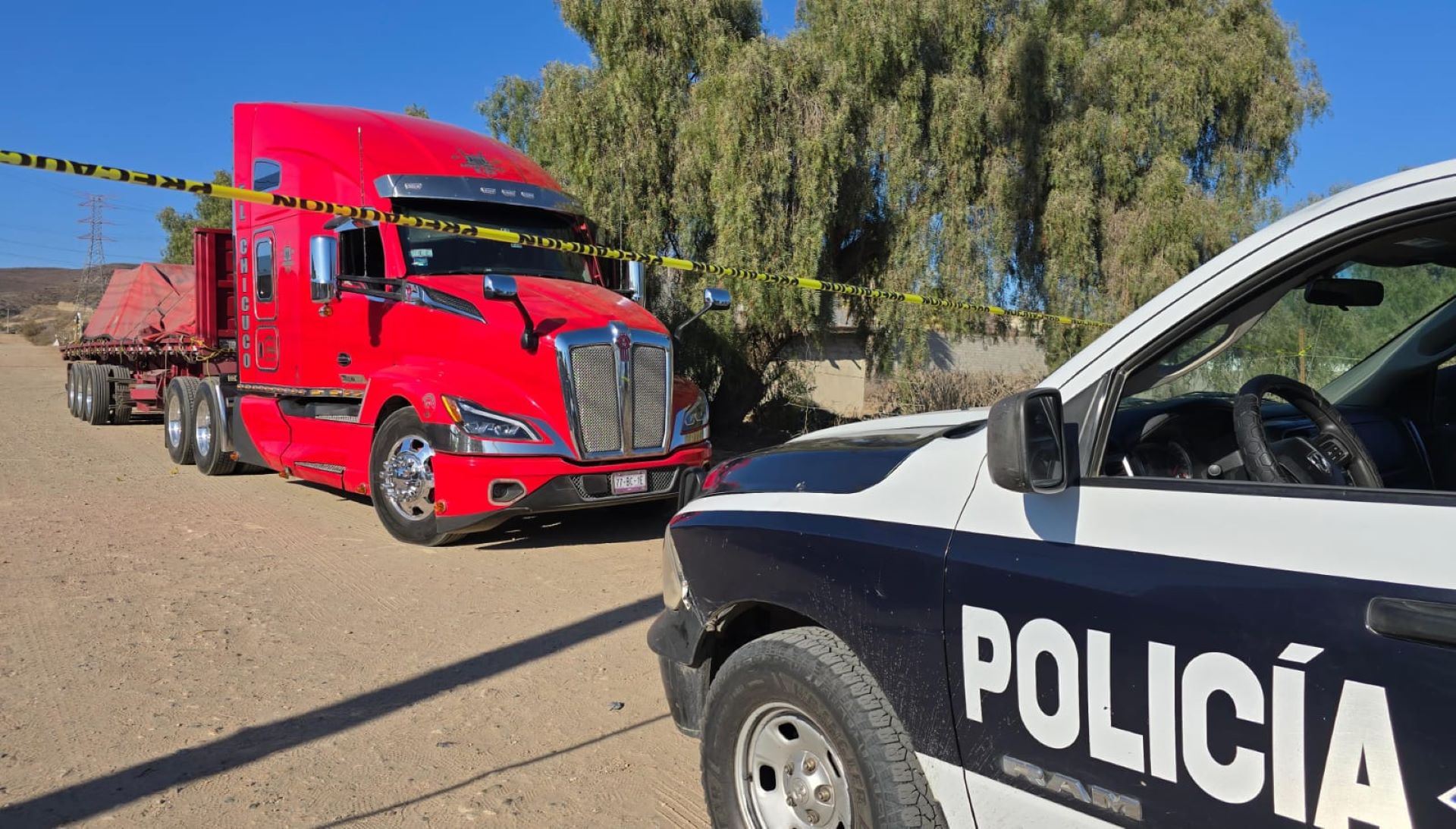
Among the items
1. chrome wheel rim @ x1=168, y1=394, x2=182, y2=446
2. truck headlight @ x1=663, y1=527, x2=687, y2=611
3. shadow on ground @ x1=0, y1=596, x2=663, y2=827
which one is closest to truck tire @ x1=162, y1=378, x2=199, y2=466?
chrome wheel rim @ x1=168, y1=394, x2=182, y2=446

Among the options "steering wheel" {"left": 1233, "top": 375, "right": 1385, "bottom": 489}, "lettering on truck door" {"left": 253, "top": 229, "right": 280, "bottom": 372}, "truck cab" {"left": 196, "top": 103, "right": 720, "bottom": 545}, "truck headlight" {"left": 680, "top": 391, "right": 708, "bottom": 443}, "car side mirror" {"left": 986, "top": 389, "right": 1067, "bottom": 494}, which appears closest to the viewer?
"car side mirror" {"left": 986, "top": 389, "right": 1067, "bottom": 494}

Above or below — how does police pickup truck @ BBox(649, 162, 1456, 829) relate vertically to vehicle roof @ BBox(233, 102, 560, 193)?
below

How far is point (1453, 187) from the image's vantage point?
1.93 m

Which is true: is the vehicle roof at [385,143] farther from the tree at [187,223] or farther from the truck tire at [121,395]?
the tree at [187,223]

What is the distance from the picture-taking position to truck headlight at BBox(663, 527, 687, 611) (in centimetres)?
345

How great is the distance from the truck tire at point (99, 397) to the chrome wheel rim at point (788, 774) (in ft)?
61.1

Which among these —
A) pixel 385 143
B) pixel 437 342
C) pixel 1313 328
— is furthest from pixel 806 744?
pixel 385 143

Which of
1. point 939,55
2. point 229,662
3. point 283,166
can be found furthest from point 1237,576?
point 939,55

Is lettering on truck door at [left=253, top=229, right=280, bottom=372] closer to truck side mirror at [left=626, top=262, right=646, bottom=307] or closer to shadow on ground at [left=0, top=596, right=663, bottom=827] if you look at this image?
truck side mirror at [left=626, top=262, right=646, bottom=307]

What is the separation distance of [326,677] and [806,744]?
10.2ft

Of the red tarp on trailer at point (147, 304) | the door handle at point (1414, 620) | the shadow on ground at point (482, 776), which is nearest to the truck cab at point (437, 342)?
the shadow on ground at point (482, 776)

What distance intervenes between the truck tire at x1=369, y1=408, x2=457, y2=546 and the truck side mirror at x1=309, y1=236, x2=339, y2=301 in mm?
1216

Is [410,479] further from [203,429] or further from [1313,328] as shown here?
[1313,328]

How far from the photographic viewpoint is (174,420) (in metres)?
13.0
